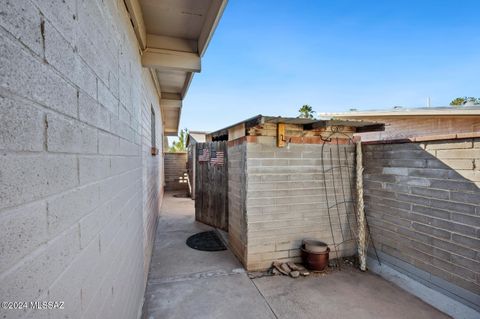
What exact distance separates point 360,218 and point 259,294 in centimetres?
218

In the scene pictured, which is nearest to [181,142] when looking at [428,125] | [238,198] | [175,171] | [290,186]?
[175,171]

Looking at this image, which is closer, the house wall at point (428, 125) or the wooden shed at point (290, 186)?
the wooden shed at point (290, 186)

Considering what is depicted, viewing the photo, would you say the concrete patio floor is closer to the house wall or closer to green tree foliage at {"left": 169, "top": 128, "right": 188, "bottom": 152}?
the house wall

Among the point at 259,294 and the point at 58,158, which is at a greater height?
the point at 58,158

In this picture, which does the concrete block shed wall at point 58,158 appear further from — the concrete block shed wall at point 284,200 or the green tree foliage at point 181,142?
the green tree foliage at point 181,142

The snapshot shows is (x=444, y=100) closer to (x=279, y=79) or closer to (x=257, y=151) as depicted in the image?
(x=279, y=79)

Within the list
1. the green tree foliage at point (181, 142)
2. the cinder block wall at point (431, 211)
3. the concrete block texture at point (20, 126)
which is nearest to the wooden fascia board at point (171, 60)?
the concrete block texture at point (20, 126)

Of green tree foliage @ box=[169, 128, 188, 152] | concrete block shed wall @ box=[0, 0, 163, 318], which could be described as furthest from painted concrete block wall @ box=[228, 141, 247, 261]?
green tree foliage @ box=[169, 128, 188, 152]

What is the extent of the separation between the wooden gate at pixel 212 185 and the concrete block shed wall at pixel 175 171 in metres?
6.26

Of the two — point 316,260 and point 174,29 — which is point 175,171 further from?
point 174,29

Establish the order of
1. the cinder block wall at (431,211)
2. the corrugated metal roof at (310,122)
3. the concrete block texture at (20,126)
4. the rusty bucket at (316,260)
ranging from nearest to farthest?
the concrete block texture at (20,126), the cinder block wall at (431,211), the corrugated metal roof at (310,122), the rusty bucket at (316,260)

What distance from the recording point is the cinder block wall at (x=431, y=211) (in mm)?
2643

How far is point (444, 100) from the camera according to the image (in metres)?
20.0

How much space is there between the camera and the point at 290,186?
389cm
